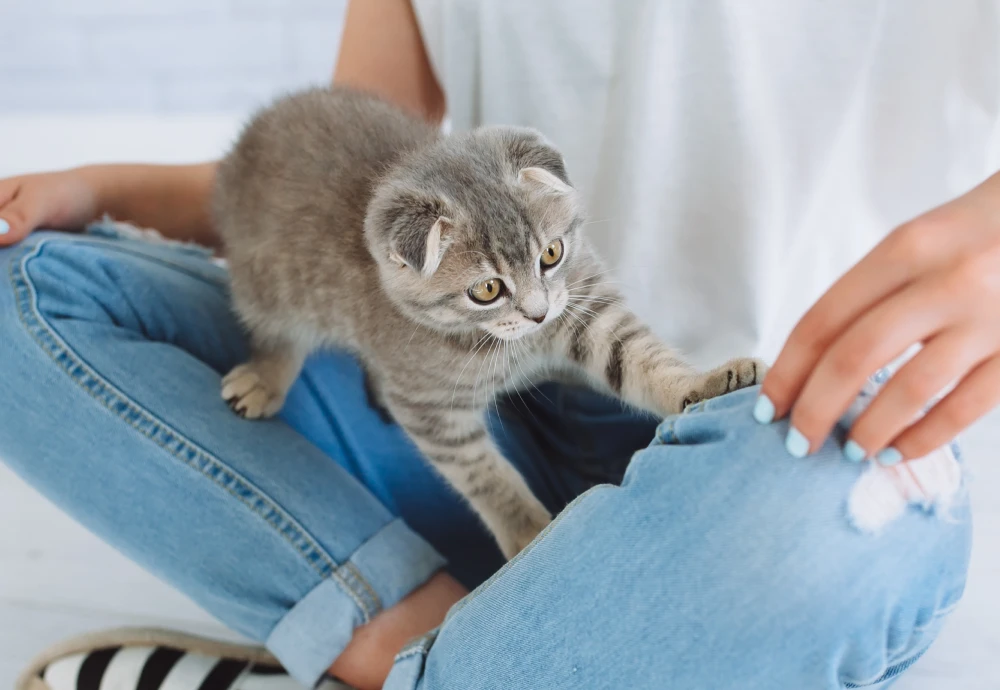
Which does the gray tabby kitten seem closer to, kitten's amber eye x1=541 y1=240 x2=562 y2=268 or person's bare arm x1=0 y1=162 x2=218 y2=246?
kitten's amber eye x1=541 y1=240 x2=562 y2=268

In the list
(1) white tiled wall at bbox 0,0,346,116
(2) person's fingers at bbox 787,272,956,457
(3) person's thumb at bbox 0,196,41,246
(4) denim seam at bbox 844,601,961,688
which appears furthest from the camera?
(1) white tiled wall at bbox 0,0,346,116

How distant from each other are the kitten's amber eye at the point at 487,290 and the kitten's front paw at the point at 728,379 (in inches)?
8.6

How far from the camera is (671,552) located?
63 centimetres

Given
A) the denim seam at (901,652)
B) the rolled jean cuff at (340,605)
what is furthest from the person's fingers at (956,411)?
the rolled jean cuff at (340,605)

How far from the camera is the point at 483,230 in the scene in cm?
79

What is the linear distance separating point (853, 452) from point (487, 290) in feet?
1.24

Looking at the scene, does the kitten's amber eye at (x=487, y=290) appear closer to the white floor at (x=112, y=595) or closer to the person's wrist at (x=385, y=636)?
the person's wrist at (x=385, y=636)

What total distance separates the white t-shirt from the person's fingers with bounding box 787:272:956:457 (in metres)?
0.43

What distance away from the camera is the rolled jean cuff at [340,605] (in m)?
0.82

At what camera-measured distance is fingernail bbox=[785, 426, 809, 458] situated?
59cm

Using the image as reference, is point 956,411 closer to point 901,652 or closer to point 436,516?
point 901,652

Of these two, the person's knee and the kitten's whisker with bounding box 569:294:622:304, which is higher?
the kitten's whisker with bounding box 569:294:622:304

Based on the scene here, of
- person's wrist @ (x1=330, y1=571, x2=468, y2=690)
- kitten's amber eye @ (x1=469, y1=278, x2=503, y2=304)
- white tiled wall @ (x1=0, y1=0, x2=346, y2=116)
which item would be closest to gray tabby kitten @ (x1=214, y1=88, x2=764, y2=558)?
kitten's amber eye @ (x1=469, y1=278, x2=503, y2=304)

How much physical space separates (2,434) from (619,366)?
68cm
